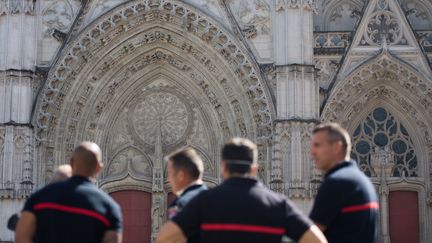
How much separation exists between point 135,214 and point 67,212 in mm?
17216

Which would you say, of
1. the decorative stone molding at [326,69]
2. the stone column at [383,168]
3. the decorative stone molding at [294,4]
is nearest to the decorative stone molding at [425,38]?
the decorative stone molding at [326,69]

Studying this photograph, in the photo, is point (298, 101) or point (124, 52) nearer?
point (298, 101)

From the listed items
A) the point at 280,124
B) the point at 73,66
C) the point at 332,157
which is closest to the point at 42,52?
the point at 73,66

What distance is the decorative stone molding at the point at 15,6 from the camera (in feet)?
73.3

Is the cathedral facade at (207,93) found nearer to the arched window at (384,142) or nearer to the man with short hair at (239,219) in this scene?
the arched window at (384,142)

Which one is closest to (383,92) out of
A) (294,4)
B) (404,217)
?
(404,217)

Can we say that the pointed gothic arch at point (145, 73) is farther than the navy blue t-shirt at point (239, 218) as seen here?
Yes

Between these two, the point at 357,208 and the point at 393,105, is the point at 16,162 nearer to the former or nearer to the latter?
the point at 393,105

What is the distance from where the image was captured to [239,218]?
5.65 meters

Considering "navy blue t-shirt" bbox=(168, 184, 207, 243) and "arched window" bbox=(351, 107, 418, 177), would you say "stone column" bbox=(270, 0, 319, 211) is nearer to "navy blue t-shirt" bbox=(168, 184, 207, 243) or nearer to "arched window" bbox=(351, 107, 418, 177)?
"arched window" bbox=(351, 107, 418, 177)

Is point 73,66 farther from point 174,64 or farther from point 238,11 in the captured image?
point 238,11

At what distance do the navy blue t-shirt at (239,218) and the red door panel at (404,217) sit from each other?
17813mm

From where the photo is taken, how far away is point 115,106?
23781 millimetres

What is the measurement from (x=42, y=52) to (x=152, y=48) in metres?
3.00
